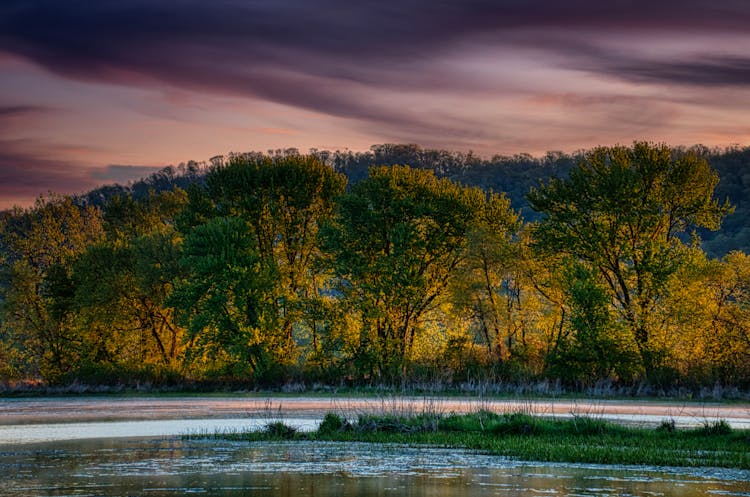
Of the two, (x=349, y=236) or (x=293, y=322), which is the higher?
(x=349, y=236)

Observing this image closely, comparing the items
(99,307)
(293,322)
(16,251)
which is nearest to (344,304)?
(293,322)

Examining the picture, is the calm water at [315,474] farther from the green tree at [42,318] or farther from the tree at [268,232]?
the green tree at [42,318]

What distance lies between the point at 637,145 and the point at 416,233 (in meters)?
18.2

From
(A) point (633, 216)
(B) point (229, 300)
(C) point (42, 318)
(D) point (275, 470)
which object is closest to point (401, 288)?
(B) point (229, 300)

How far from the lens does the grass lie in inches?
982

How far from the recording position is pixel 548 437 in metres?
Answer: 29.6

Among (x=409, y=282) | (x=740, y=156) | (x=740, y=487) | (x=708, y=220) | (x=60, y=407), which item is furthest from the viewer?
(x=740, y=156)

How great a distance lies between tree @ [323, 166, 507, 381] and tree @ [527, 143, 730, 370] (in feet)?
28.5

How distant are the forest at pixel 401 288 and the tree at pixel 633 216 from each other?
146mm

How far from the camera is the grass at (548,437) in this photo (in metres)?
24.9

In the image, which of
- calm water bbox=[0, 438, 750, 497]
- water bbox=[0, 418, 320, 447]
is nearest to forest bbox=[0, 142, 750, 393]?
water bbox=[0, 418, 320, 447]

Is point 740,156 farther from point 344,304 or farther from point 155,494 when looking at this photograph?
point 155,494

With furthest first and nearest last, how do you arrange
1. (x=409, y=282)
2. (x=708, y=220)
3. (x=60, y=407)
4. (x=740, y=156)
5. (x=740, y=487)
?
(x=740, y=156) < (x=409, y=282) < (x=708, y=220) < (x=60, y=407) < (x=740, y=487)

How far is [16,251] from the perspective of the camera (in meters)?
92.4
